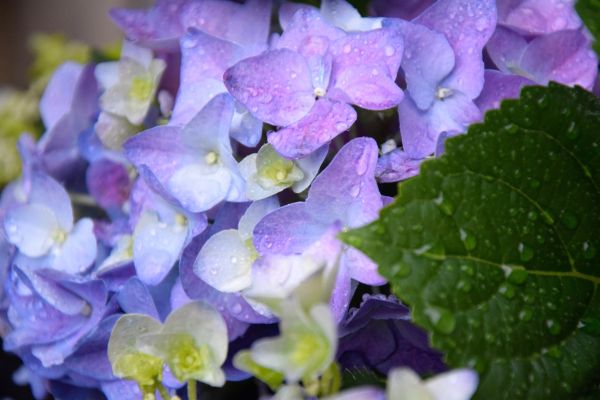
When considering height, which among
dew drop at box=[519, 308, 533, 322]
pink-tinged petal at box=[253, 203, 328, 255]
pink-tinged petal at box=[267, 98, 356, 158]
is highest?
pink-tinged petal at box=[267, 98, 356, 158]

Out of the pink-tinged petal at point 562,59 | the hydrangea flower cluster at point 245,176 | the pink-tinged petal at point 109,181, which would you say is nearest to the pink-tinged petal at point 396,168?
the hydrangea flower cluster at point 245,176

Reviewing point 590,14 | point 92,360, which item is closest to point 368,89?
point 590,14

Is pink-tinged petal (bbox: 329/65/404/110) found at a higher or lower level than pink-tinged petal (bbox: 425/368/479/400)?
higher

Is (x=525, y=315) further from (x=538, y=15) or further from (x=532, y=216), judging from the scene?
(x=538, y=15)

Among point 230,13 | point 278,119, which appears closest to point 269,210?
point 278,119

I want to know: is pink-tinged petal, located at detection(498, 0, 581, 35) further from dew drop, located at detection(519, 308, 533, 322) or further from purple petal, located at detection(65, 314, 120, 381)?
purple petal, located at detection(65, 314, 120, 381)

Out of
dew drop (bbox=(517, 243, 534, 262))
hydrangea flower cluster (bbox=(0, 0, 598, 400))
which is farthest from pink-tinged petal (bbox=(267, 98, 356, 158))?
dew drop (bbox=(517, 243, 534, 262))
